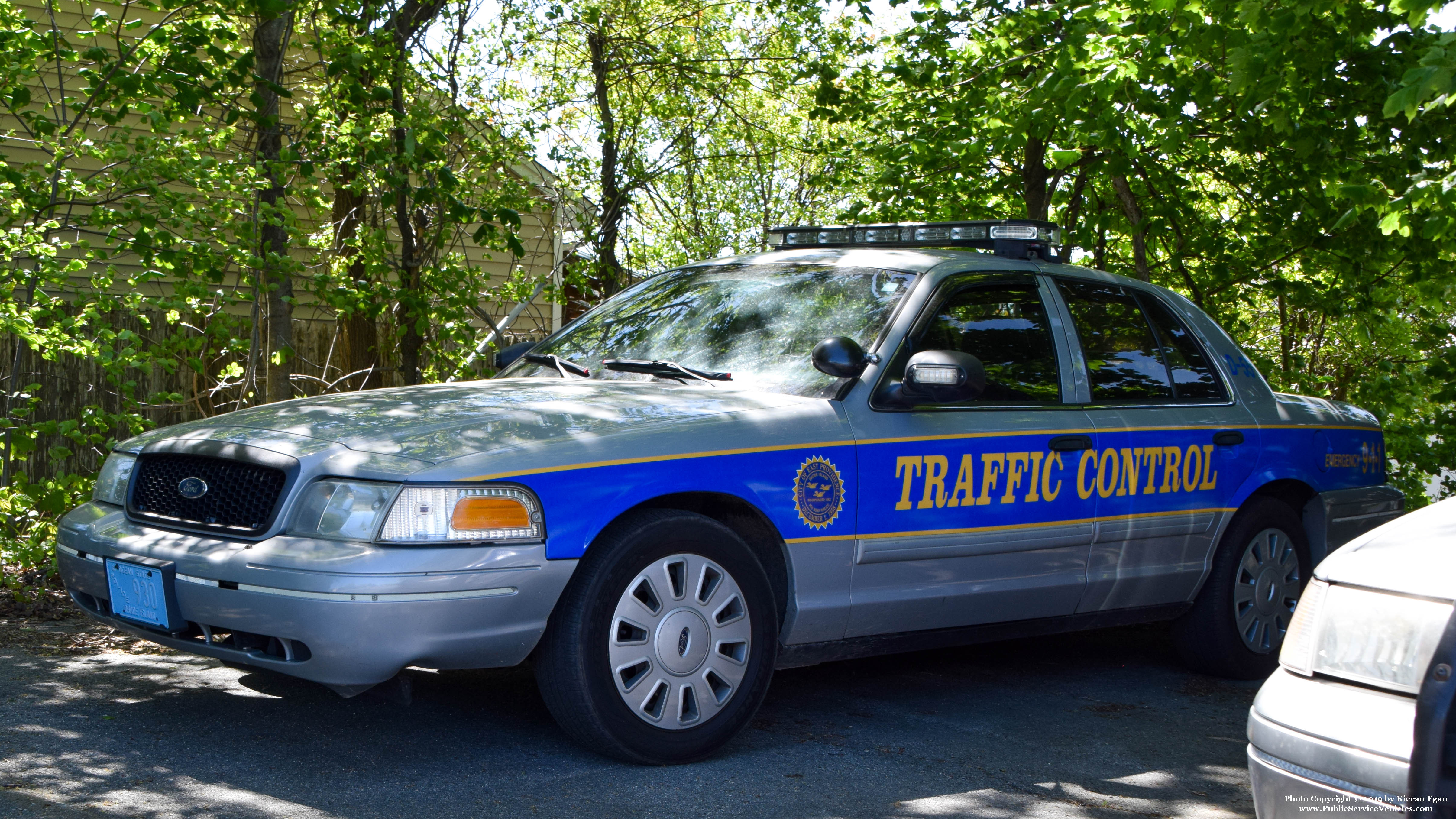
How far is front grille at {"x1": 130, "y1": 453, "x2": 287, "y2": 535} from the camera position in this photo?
13.0ft

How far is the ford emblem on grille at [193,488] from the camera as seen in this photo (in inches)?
162

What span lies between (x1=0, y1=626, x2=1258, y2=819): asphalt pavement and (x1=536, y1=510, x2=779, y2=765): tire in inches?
5.1

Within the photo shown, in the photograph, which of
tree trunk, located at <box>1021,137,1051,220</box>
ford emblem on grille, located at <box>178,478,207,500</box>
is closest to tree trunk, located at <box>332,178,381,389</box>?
ford emblem on grille, located at <box>178,478,207,500</box>

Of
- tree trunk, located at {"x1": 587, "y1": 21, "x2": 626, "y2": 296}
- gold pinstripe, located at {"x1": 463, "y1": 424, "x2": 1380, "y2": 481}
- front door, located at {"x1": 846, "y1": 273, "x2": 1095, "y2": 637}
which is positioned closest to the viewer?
gold pinstripe, located at {"x1": 463, "y1": 424, "x2": 1380, "y2": 481}

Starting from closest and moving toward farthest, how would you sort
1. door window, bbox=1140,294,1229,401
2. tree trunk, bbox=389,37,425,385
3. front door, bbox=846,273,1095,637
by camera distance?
front door, bbox=846,273,1095,637
door window, bbox=1140,294,1229,401
tree trunk, bbox=389,37,425,385

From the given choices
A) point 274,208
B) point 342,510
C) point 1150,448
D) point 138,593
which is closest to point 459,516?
point 342,510

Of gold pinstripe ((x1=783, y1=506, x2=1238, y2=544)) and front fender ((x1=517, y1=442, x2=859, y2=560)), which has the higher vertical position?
front fender ((x1=517, y1=442, x2=859, y2=560))

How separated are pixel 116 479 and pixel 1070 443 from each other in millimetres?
3374

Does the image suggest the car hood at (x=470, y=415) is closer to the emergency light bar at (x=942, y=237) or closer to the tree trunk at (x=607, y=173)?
the emergency light bar at (x=942, y=237)

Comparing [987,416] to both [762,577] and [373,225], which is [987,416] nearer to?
[762,577]

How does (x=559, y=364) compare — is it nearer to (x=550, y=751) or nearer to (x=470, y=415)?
(x=470, y=415)

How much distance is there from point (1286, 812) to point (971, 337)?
8.60ft

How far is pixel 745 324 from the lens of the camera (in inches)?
200

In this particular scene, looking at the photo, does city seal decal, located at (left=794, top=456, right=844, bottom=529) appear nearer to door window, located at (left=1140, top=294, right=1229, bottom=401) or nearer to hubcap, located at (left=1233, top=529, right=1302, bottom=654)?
door window, located at (left=1140, top=294, right=1229, bottom=401)
